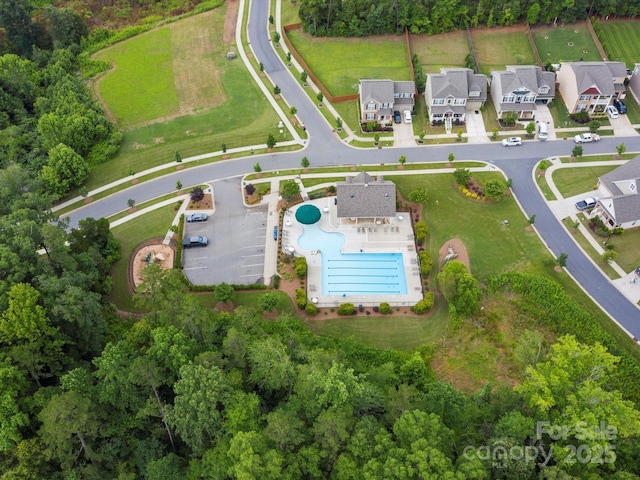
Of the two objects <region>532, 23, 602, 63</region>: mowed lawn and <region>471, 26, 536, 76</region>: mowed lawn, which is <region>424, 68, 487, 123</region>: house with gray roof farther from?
<region>532, 23, 602, 63</region>: mowed lawn

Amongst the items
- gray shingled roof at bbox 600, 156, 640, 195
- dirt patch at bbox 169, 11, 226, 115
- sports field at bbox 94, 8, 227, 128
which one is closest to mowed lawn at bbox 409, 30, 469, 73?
gray shingled roof at bbox 600, 156, 640, 195

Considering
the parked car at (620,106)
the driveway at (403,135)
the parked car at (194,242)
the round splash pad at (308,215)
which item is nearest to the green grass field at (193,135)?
the parked car at (194,242)

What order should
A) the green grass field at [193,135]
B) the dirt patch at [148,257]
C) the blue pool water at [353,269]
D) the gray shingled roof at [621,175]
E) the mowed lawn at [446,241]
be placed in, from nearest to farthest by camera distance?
the mowed lawn at [446,241], the blue pool water at [353,269], the dirt patch at [148,257], the gray shingled roof at [621,175], the green grass field at [193,135]

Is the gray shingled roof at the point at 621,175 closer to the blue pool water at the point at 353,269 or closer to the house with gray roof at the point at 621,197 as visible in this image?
the house with gray roof at the point at 621,197

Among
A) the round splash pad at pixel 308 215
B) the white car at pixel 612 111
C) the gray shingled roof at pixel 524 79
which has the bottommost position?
the round splash pad at pixel 308 215

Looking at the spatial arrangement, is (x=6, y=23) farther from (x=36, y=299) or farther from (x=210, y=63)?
(x=36, y=299)

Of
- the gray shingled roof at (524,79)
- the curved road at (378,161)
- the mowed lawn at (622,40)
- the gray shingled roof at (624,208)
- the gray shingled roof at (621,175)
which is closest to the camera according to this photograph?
the gray shingled roof at (624,208)
